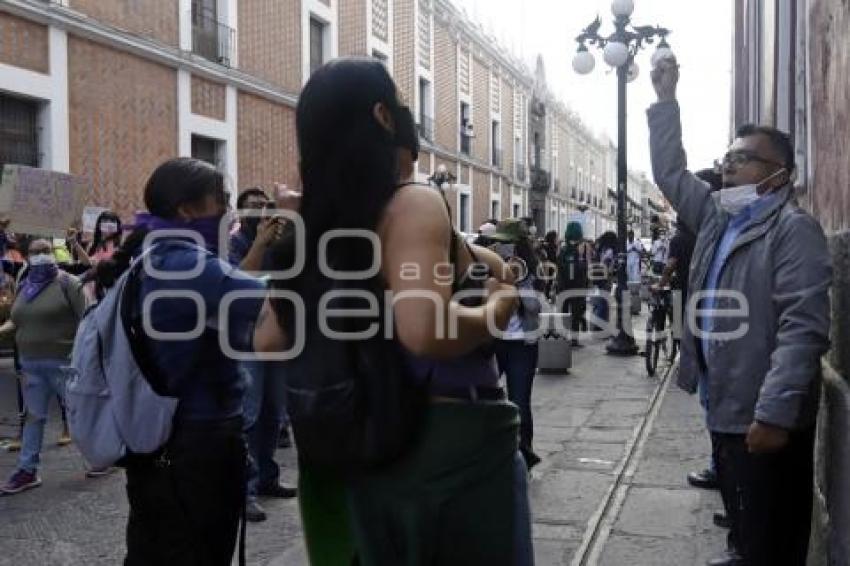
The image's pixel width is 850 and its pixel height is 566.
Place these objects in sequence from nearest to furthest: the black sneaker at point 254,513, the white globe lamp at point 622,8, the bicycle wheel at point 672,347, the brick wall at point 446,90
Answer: the black sneaker at point 254,513 < the bicycle wheel at point 672,347 < the white globe lamp at point 622,8 < the brick wall at point 446,90

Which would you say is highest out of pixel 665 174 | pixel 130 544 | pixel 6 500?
pixel 665 174

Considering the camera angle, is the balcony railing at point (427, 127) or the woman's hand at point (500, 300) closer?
the woman's hand at point (500, 300)

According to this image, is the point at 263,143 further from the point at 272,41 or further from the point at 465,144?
the point at 465,144

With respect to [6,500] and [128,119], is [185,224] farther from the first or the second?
[128,119]

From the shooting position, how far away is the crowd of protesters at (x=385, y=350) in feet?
5.65

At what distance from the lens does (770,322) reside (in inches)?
111

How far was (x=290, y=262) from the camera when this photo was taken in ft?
6.10

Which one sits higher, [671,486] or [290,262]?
[290,262]

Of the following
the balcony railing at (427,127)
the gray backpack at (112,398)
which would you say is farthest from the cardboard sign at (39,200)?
the balcony railing at (427,127)

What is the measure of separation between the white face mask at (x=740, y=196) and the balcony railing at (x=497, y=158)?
31.5 metres

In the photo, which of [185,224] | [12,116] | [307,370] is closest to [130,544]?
[185,224]

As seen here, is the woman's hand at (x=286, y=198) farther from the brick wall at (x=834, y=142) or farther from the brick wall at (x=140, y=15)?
the brick wall at (x=140, y=15)

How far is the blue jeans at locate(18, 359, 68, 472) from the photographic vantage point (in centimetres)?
548

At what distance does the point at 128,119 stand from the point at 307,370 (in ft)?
40.9
